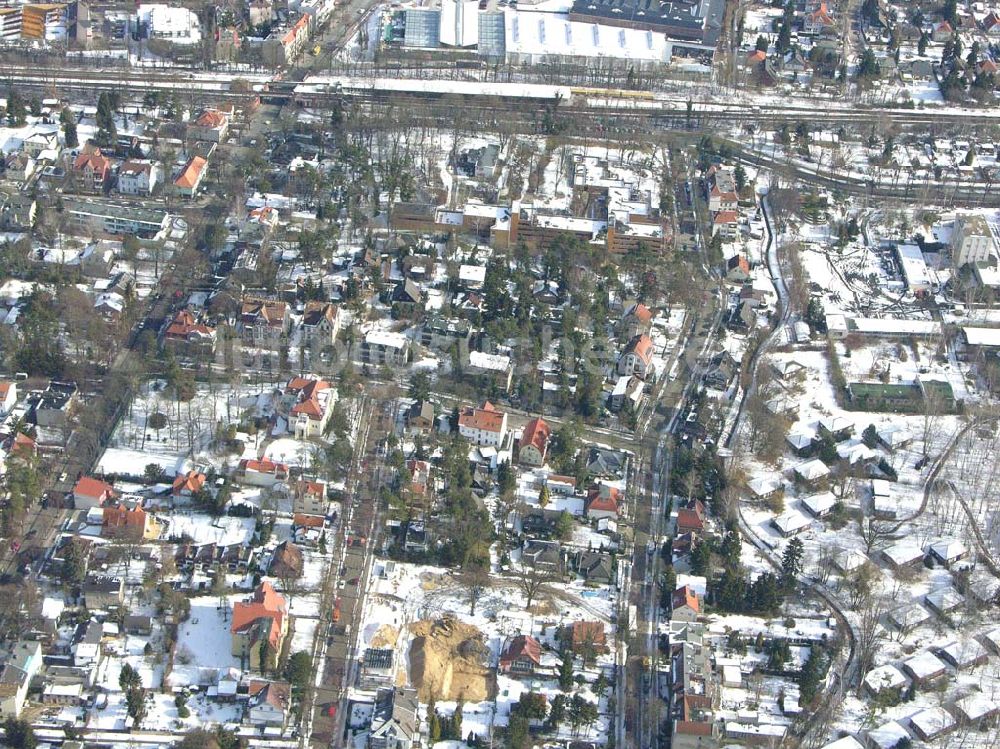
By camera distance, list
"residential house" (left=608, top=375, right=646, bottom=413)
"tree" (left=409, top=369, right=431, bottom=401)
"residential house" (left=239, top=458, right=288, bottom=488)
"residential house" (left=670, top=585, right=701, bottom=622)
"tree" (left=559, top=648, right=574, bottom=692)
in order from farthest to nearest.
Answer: "residential house" (left=608, top=375, right=646, bottom=413) → "tree" (left=409, top=369, right=431, bottom=401) → "residential house" (left=239, top=458, right=288, bottom=488) → "residential house" (left=670, top=585, right=701, bottom=622) → "tree" (left=559, top=648, right=574, bottom=692)

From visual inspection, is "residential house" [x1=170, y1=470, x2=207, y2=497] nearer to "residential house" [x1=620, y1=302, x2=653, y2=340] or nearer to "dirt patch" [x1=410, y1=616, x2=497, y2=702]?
"dirt patch" [x1=410, y1=616, x2=497, y2=702]

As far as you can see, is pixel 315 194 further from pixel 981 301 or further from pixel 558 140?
pixel 981 301

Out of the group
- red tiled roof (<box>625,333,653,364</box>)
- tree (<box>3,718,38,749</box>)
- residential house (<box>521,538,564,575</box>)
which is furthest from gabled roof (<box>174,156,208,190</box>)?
tree (<box>3,718,38,749</box>)

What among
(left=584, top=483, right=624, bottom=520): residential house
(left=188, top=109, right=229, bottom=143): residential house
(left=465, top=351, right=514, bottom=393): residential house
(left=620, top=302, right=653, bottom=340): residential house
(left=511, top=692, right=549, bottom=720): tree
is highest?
(left=188, top=109, right=229, bottom=143): residential house

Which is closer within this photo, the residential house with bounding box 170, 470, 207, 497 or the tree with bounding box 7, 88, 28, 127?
the residential house with bounding box 170, 470, 207, 497

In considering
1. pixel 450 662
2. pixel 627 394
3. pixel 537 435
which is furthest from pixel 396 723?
pixel 627 394

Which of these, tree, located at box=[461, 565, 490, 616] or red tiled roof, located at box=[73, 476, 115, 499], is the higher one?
red tiled roof, located at box=[73, 476, 115, 499]

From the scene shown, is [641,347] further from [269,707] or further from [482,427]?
[269,707]

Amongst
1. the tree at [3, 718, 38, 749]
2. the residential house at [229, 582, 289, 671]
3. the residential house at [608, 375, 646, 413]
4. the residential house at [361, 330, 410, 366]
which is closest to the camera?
the tree at [3, 718, 38, 749]
